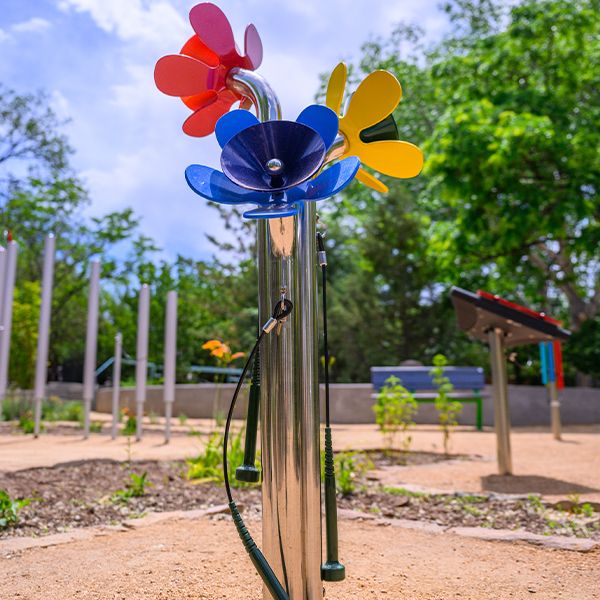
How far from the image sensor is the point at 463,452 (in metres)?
7.05

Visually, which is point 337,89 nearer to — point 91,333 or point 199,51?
point 199,51

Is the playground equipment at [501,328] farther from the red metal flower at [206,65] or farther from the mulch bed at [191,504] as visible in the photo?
the red metal flower at [206,65]

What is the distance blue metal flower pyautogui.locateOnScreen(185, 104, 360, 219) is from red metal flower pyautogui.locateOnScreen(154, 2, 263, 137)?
0.36 m

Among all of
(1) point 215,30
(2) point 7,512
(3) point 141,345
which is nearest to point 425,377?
(3) point 141,345

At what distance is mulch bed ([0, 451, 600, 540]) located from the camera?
11.3 ft

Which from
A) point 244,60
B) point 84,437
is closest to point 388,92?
point 244,60

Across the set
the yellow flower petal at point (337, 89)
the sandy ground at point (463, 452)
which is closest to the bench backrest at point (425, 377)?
the sandy ground at point (463, 452)

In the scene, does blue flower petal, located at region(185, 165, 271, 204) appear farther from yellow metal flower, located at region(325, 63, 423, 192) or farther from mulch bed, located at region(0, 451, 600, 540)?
mulch bed, located at region(0, 451, 600, 540)

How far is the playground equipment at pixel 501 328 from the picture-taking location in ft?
16.1

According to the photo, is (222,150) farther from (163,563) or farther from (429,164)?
(429,164)

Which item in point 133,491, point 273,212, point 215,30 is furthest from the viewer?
point 133,491

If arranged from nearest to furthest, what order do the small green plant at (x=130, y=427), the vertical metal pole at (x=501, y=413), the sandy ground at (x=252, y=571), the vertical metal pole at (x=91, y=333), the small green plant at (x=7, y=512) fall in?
1. the sandy ground at (x=252, y=571)
2. the small green plant at (x=7, y=512)
3. the vertical metal pole at (x=501, y=413)
4. the vertical metal pole at (x=91, y=333)
5. the small green plant at (x=130, y=427)

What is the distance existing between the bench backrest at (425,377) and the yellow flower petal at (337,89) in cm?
971

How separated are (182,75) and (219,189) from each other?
498 millimetres
